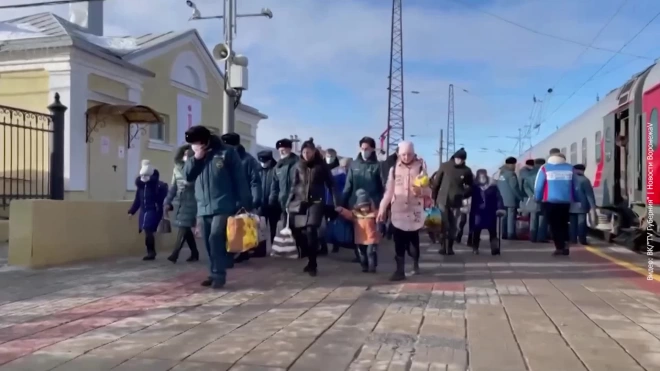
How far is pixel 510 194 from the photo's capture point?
13906 mm

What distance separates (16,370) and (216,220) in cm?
314

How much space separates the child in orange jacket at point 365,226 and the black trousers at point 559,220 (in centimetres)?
340

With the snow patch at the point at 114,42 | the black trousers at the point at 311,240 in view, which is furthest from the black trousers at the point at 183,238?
the snow patch at the point at 114,42

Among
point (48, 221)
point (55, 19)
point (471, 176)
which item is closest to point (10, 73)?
point (55, 19)

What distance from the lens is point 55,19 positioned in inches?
705

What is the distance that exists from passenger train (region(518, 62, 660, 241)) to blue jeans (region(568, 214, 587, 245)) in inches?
27.3

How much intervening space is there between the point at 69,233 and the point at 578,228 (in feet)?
30.5

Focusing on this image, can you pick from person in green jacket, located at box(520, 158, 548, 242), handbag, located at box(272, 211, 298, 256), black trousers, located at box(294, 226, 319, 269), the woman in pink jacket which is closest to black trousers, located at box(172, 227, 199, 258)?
handbag, located at box(272, 211, 298, 256)

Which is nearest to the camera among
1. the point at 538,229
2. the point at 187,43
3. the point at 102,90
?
the point at 538,229

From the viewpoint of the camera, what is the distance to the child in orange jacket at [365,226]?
338 inches

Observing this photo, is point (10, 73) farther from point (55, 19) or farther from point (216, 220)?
point (216, 220)

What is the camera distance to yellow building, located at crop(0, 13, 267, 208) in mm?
14609

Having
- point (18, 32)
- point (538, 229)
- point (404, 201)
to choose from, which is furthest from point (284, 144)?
point (18, 32)

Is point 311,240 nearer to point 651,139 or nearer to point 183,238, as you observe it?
point 183,238
